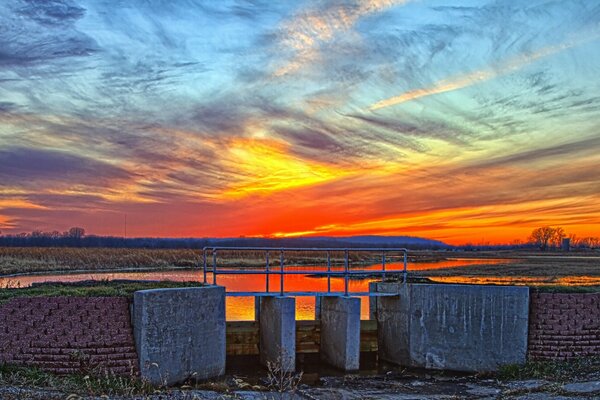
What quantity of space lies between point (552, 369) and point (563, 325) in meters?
1.30

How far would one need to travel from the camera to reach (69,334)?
34.9ft

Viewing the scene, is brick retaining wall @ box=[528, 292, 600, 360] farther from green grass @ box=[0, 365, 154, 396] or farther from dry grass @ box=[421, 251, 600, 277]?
dry grass @ box=[421, 251, 600, 277]

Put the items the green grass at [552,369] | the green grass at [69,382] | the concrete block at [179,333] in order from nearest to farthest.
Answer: the green grass at [69,382] → the concrete block at [179,333] → the green grass at [552,369]

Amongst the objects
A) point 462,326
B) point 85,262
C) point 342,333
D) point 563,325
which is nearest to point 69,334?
point 342,333

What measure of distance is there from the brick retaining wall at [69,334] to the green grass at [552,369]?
8058mm

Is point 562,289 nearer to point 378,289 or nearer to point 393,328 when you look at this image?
point 393,328

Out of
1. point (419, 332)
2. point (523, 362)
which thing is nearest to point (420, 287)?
point (419, 332)

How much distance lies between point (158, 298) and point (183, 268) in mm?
32520

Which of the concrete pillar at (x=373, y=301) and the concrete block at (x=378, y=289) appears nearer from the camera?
the concrete block at (x=378, y=289)

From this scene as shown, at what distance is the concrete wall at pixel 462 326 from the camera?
13.6 meters

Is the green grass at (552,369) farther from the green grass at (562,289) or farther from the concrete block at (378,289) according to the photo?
the concrete block at (378,289)

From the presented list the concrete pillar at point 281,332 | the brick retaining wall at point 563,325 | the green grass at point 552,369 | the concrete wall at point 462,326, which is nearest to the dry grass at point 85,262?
the concrete pillar at point 281,332

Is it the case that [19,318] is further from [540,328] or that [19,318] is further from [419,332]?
[540,328]

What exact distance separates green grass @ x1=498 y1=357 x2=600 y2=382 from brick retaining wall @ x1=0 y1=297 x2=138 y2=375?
8.06 metres
